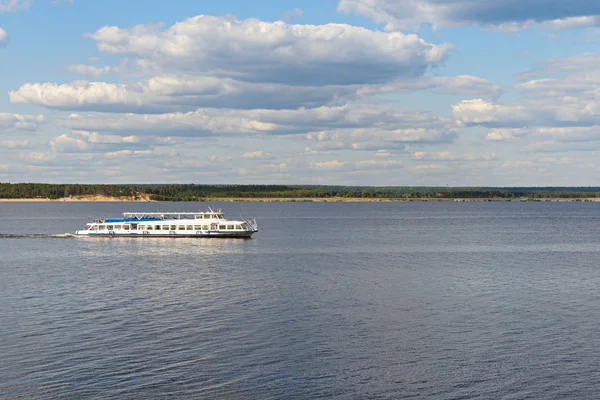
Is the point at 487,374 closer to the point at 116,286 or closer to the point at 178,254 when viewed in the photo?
the point at 116,286

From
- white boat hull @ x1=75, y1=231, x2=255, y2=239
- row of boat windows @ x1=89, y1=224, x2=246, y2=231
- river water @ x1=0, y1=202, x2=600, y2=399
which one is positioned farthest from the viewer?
row of boat windows @ x1=89, y1=224, x2=246, y2=231

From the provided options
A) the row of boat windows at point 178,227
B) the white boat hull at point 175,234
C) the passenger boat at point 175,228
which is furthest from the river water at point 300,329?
the row of boat windows at point 178,227

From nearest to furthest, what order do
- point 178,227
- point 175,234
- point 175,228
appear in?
point 175,234
point 178,227
point 175,228

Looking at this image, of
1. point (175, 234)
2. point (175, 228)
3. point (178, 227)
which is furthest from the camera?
point (175, 228)

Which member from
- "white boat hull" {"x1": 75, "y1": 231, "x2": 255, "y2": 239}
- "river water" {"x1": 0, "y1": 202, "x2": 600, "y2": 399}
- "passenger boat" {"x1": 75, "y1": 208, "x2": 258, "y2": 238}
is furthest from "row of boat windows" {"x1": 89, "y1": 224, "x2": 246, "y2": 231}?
"river water" {"x1": 0, "y1": 202, "x2": 600, "y2": 399}

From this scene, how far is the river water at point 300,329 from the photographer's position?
136 ft

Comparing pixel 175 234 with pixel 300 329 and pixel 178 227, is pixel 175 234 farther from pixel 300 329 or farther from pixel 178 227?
pixel 300 329

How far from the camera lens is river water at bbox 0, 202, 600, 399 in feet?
136

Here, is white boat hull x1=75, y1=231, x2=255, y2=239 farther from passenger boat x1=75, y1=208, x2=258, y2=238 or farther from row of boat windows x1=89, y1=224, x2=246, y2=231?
row of boat windows x1=89, y1=224, x2=246, y2=231

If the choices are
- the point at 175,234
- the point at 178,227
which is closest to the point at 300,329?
the point at 175,234

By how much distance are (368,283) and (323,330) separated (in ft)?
91.3

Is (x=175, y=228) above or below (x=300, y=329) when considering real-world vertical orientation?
above

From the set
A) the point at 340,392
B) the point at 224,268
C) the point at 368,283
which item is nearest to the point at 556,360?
the point at 340,392

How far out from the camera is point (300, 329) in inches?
2192
